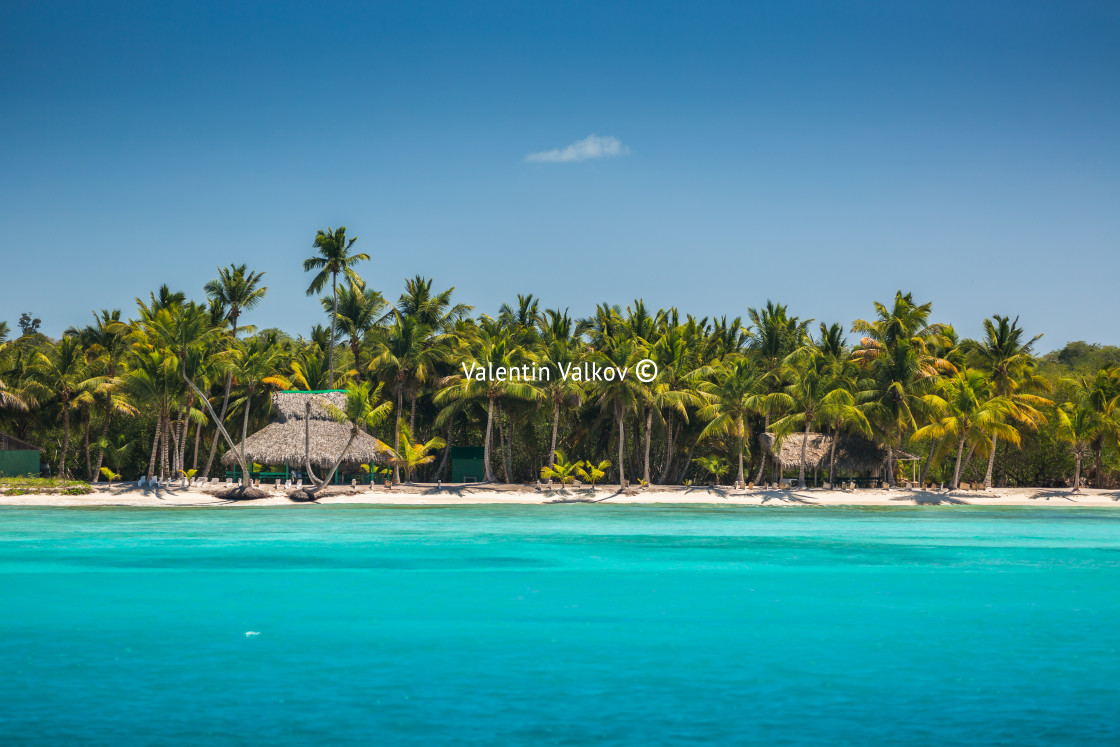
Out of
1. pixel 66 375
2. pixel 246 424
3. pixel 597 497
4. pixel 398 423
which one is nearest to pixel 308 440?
pixel 398 423

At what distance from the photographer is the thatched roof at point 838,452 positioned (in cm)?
3588

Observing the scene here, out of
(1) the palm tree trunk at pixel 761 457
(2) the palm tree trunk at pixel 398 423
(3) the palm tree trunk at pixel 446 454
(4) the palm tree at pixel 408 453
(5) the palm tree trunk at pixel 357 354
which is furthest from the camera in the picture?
(5) the palm tree trunk at pixel 357 354

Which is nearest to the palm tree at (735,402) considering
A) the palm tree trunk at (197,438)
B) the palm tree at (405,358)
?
the palm tree at (405,358)

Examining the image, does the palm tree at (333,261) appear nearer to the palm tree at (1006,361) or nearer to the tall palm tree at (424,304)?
the tall palm tree at (424,304)

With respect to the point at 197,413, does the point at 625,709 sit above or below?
below

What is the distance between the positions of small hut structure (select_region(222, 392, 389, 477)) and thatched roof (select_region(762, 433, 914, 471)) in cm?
1559

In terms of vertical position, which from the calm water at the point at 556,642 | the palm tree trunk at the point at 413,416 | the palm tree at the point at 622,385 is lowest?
the calm water at the point at 556,642

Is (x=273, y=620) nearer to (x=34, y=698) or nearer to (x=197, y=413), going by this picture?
(x=34, y=698)

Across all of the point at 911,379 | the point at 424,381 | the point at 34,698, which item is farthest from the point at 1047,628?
the point at 424,381

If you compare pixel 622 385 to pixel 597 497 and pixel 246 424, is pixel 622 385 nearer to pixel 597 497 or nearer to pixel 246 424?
pixel 597 497

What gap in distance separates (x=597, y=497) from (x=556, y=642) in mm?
24367

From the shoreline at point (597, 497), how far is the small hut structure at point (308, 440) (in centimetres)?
191

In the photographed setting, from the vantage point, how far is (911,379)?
33.8 m

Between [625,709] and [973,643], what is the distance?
175 inches
